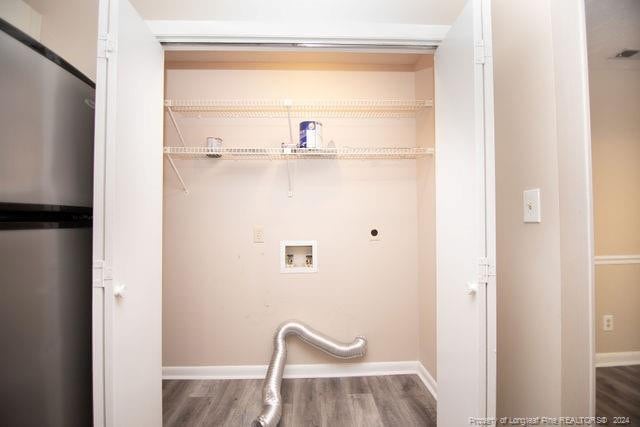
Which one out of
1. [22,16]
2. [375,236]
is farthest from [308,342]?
[22,16]

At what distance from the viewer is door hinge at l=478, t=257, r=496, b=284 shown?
2.99 ft

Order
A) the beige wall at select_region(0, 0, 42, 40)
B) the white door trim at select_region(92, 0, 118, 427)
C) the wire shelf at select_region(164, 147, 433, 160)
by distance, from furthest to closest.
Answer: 1. the wire shelf at select_region(164, 147, 433, 160)
2. the beige wall at select_region(0, 0, 42, 40)
3. the white door trim at select_region(92, 0, 118, 427)

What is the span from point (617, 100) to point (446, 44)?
2.35 ft

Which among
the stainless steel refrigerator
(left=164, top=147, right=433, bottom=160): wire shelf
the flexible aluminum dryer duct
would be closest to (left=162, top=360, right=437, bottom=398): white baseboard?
the flexible aluminum dryer duct

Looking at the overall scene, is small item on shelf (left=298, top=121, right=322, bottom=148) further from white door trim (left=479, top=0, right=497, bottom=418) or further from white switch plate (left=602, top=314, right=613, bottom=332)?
white switch plate (left=602, top=314, right=613, bottom=332)

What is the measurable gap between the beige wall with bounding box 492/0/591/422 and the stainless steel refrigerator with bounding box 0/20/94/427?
6.12 feet

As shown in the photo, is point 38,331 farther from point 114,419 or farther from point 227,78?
point 227,78

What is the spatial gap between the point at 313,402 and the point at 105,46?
85.6 inches

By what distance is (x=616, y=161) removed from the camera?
2.43 feet

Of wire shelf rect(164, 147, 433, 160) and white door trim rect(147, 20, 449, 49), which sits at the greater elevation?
white door trim rect(147, 20, 449, 49)

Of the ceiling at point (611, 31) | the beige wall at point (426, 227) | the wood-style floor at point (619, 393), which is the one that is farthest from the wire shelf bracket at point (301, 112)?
the wood-style floor at point (619, 393)

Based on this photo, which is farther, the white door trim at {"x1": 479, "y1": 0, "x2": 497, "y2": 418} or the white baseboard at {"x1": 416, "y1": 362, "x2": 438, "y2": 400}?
the white baseboard at {"x1": 416, "y1": 362, "x2": 438, "y2": 400}

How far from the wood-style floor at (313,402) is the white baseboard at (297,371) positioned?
0.04m

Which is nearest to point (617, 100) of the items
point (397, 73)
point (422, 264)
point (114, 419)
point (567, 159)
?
point (567, 159)
